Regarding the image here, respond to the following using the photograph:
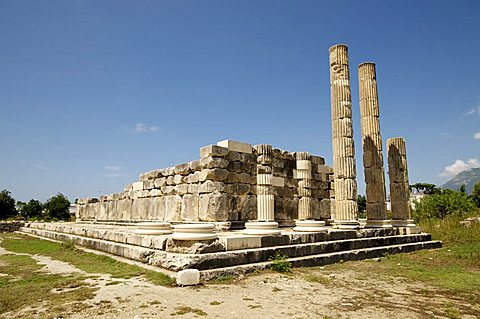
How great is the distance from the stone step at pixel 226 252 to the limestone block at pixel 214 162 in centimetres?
423

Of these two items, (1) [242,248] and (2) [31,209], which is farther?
(2) [31,209]

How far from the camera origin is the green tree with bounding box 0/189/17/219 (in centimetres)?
3920

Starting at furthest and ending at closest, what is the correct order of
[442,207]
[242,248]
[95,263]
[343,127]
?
1. [442,207]
2. [343,127]
3. [95,263]
4. [242,248]

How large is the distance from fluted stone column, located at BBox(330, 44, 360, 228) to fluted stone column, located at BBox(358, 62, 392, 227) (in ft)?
5.50

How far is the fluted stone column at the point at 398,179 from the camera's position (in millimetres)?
15406

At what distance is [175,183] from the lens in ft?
48.7

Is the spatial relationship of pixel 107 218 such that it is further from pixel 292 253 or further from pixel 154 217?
pixel 292 253

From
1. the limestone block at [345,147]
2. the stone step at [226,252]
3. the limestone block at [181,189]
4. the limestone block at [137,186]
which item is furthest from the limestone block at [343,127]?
the limestone block at [137,186]

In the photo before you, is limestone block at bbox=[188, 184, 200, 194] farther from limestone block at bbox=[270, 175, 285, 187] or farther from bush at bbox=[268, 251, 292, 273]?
bush at bbox=[268, 251, 292, 273]

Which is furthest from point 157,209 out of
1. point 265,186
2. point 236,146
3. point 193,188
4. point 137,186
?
point 265,186

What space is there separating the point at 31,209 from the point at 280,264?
43.3 m

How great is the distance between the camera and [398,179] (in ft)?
52.4

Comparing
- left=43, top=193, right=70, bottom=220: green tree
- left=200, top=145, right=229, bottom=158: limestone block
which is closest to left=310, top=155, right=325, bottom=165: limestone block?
left=200, top=145, right=229, bottom=158: limestone block

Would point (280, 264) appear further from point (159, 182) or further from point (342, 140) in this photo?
point (159, 182)
